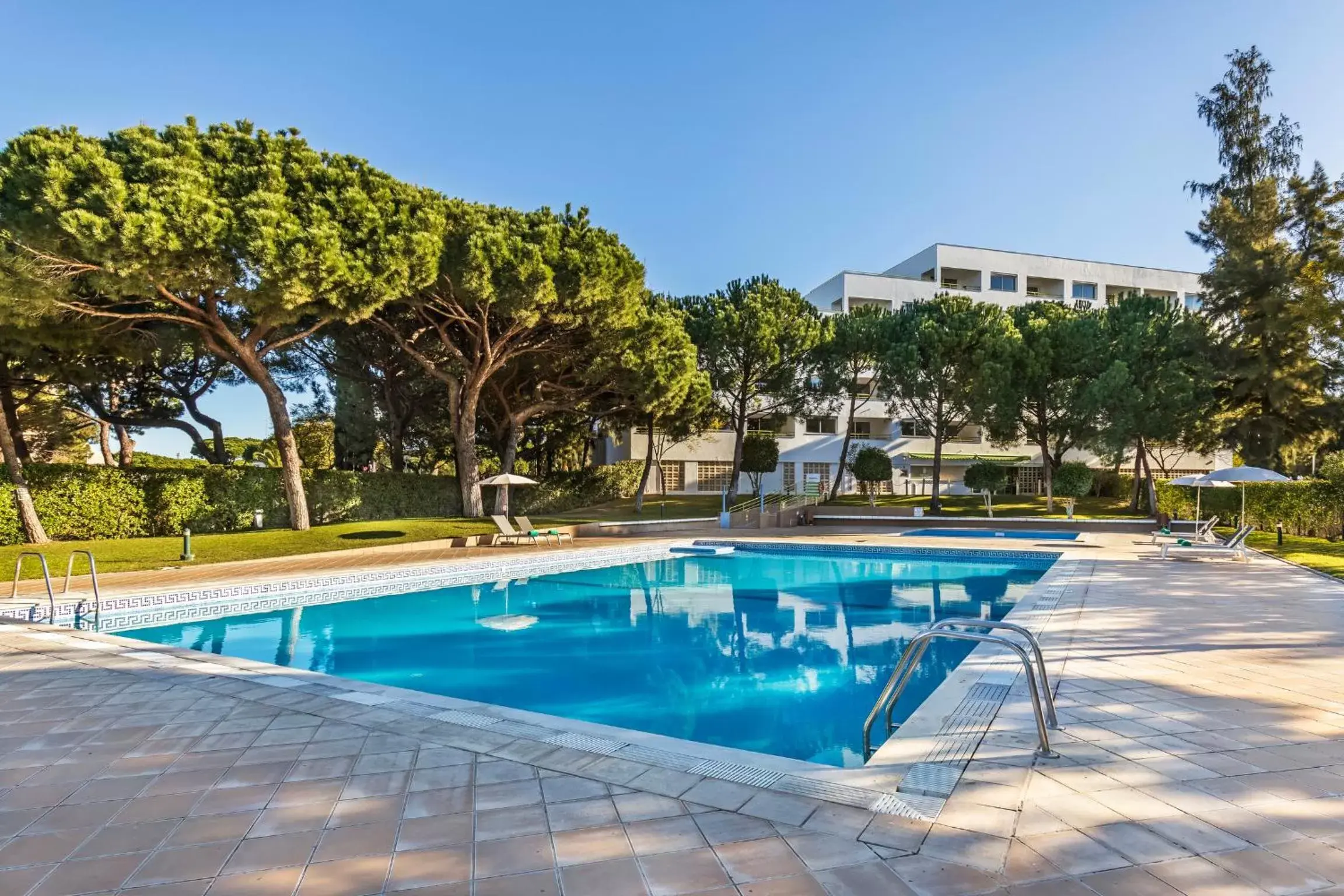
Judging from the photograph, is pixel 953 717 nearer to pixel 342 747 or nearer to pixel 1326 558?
pixel 342 747

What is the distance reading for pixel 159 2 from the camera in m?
12.3

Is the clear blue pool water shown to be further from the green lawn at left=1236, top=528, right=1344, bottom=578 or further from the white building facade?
the white building facade

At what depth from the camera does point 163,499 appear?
1823 centimetres

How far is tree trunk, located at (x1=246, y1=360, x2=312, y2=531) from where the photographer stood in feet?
60.4

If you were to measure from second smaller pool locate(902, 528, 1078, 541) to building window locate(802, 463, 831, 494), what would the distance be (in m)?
14.4

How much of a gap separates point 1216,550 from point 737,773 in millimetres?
14089

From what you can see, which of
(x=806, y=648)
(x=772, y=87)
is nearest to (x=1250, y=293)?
(x=772, y=87)

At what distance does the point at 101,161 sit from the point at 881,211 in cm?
1936

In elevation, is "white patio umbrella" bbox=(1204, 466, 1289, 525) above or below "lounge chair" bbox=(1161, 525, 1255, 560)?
above

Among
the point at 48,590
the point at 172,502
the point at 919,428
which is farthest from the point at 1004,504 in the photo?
the point at 48,590

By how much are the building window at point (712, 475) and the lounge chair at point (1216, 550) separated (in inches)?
971

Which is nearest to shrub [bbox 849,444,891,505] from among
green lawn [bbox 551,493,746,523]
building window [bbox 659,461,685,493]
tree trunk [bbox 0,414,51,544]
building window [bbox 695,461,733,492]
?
green lawn [bbox 551,493,746,523]

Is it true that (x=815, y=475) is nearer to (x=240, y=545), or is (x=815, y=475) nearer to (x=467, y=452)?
(x=467, y=452)

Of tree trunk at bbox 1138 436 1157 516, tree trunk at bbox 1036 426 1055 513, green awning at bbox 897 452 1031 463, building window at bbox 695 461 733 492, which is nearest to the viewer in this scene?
tree trunk at bbox 1138 436 1157 516
